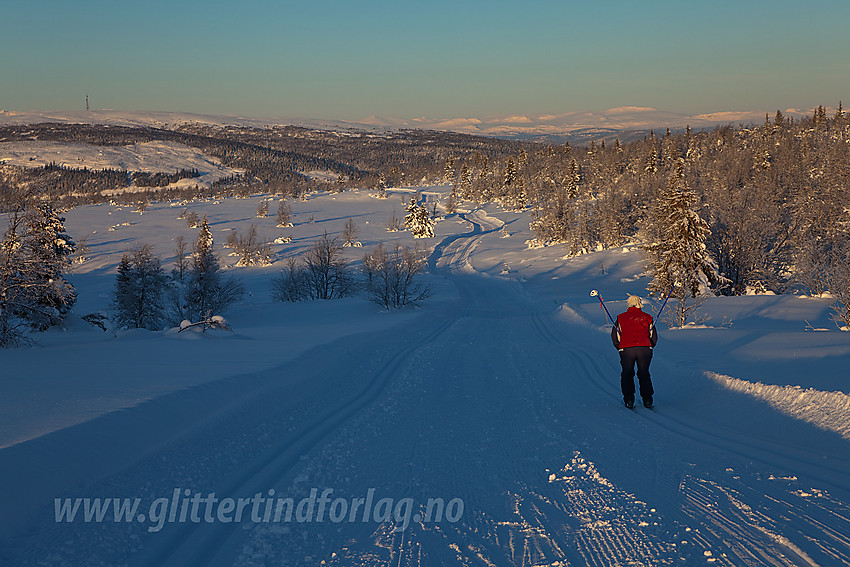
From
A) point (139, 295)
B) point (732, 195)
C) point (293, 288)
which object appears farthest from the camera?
point (293, 288)

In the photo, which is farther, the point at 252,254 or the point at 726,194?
the point at 252,254

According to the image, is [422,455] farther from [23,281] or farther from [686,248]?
[686,248]

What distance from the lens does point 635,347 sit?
24.8ft

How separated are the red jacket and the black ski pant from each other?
0.30 feet

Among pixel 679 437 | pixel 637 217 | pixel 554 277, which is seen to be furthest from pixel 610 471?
pixel 637 217

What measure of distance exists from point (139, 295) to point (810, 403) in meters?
36.8

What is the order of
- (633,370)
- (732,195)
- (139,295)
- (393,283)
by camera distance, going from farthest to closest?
(139,295)
(393,283)
(732,195)
(633,370)

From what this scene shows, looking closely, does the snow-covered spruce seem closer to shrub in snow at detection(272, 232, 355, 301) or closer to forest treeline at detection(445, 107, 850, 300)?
forest treeline at detection(445, 107, 850, 300)

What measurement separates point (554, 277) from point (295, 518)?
46.8m

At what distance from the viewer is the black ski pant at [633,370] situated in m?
7.50

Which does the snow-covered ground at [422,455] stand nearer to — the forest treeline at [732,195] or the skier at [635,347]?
the skier at [635,347]

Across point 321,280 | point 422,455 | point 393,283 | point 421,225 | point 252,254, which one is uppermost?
point 422,455

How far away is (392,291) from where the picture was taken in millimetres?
31969

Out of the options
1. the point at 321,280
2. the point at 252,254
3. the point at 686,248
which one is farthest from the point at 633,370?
the point at 252,254
